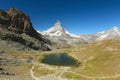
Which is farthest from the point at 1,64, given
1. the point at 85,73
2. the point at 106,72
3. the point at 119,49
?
the point at 119,49

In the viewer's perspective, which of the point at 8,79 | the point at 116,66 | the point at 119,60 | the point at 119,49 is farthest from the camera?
the point at 119,49

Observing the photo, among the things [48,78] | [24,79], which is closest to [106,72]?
[48,78]

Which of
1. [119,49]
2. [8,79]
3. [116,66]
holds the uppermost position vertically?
[119,49]

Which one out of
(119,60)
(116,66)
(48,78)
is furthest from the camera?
(119,60)

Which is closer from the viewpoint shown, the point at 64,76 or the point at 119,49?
the point at 64,76

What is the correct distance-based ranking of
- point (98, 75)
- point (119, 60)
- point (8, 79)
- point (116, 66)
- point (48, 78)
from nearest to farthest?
point (8, 79), point (48, 78), point (98, 75), point (116, 66), point (119, 60)

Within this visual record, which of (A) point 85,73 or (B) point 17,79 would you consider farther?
(A) point 85,73

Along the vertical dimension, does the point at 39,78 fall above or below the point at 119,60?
below

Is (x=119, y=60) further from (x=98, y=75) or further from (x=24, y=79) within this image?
(x=24, y=79)

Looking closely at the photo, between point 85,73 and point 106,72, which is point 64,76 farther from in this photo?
point 106,72
